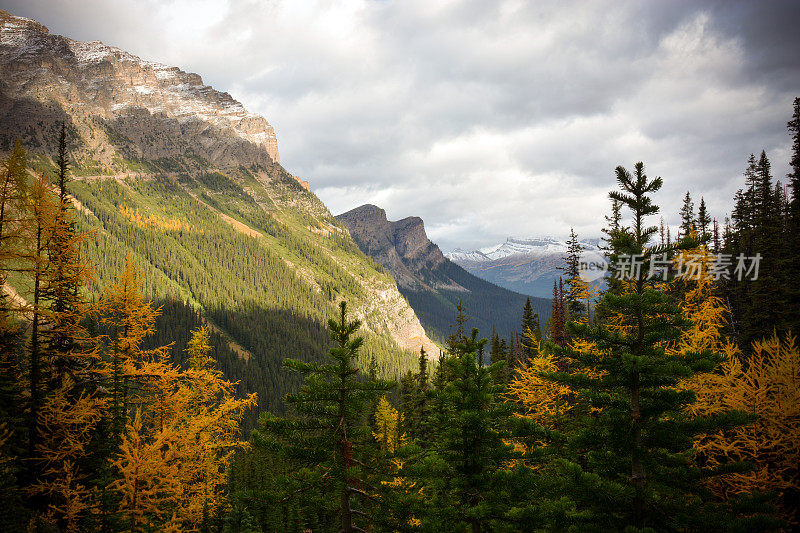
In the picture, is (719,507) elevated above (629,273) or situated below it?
below

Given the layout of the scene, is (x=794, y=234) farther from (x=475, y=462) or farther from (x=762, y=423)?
(x=475, y=462)

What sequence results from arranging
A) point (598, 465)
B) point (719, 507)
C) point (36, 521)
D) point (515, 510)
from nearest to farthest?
point (515, 510), point (719, 507), point (598, 465), point (36, 521)

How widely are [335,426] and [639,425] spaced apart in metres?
7.60

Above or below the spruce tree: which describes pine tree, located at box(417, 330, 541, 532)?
below

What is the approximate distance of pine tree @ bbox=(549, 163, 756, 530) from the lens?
9148mm

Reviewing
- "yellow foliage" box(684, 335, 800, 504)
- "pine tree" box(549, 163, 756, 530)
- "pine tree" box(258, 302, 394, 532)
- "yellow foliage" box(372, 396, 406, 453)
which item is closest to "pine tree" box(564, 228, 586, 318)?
"yellow foliage" box(684, 335, 800, 504)

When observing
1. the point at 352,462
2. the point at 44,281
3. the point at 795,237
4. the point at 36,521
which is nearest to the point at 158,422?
the point at 36,521

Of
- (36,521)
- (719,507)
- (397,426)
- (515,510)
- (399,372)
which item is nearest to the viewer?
(515,510)

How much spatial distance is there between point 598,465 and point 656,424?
6.20 ft

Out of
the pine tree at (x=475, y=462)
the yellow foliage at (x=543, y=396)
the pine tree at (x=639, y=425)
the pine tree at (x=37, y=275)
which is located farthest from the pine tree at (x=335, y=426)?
the yellow foliage at (x=543, y=396)

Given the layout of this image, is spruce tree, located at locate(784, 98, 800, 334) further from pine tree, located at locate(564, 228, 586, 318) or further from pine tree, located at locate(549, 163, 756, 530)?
pine tree, located at locate(549, 163, 756, 530)

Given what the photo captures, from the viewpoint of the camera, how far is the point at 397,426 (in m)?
43.6

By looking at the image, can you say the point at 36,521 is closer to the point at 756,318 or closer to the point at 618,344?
the point at 618,344

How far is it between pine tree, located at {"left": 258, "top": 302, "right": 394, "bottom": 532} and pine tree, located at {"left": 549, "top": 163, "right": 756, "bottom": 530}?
5.03 m
